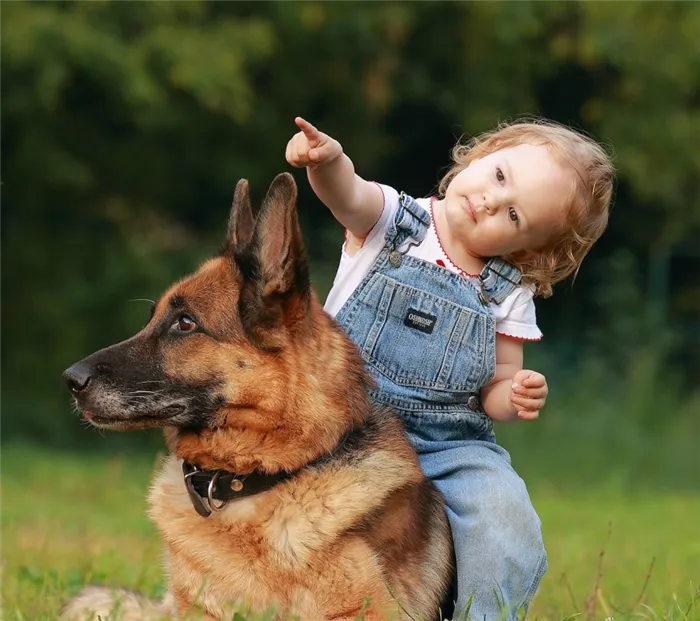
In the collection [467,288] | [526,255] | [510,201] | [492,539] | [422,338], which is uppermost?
[510,201]

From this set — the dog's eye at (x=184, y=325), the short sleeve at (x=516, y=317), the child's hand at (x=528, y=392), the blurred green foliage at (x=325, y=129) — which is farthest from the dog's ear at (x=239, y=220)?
the blurred green foliage at (x=325, y=129)

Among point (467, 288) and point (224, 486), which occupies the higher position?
A: point (467, 288)

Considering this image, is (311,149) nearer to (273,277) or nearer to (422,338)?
(273,277)

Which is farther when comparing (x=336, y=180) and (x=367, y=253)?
(x=367, y=253)

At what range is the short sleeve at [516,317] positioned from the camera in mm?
4145

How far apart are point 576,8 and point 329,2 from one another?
2934 millimetres

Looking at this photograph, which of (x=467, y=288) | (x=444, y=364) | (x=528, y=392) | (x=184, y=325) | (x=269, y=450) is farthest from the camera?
(x=467, y=288)

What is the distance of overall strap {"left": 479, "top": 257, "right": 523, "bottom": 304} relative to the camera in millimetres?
4148

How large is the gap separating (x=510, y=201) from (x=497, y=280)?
0.30 metres

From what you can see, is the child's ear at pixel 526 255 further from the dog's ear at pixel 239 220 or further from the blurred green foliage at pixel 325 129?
the blurred green foliage at pixel 325 129

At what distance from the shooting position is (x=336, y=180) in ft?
12.8

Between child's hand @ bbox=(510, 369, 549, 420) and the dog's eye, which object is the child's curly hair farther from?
the dog's eye

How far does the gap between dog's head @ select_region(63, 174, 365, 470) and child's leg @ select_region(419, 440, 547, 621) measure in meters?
0.58

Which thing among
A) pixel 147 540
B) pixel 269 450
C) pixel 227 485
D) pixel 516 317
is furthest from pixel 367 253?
pixel 147 540
